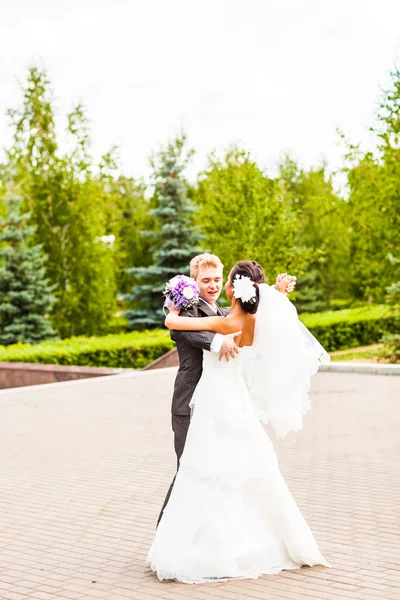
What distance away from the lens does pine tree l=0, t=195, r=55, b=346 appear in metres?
24.6

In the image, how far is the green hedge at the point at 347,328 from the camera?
23875mm

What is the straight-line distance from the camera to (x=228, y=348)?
5.11m

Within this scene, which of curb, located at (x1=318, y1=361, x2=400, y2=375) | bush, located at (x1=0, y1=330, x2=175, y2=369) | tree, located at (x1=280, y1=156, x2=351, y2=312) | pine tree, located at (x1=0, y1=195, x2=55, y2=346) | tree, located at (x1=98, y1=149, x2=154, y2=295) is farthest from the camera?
tree, located at (x1=280, y1=156, x2=351, y2=312)

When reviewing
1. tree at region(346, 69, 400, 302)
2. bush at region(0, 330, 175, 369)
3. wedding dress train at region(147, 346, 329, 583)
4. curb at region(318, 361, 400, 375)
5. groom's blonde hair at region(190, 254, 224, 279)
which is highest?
tree at region(346, 69, 400, 302)

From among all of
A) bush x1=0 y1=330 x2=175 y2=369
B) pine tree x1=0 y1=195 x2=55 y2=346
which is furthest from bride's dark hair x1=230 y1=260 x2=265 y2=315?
pine tree x1=0 y1=195 x2=55 y2=346

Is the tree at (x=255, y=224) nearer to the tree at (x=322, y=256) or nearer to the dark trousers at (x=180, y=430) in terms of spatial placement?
the tree at (x=322, y=256)

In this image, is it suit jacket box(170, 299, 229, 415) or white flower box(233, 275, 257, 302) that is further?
suit jacket box(170, 299, 229, 415)

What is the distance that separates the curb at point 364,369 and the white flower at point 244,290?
39.2ft

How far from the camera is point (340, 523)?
651 cm

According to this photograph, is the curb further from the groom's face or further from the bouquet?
the bouquet

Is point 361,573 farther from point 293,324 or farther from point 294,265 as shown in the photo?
point 294,265

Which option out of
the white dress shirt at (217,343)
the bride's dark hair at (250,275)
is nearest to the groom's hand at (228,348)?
the white dress shirt at (217,343)

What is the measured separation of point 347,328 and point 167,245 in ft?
19.8

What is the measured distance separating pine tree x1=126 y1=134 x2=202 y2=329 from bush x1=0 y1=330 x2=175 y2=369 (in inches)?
228
